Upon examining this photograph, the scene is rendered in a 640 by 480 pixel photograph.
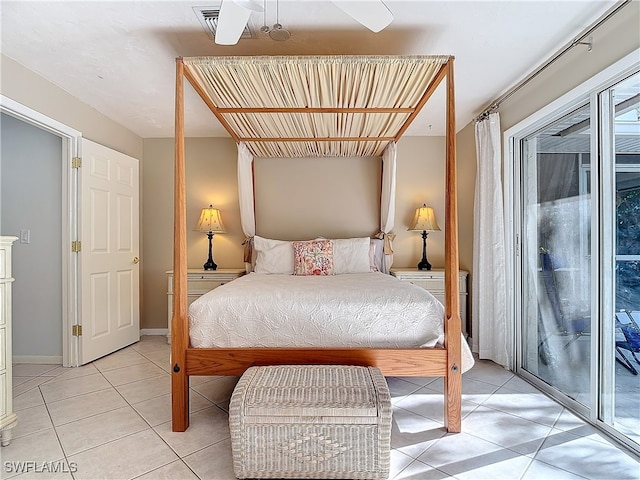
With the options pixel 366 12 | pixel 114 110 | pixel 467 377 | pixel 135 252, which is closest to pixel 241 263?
pixel 135 252

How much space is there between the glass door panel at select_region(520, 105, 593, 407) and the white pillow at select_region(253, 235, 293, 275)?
2184 mm

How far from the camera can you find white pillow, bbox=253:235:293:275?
368 cm

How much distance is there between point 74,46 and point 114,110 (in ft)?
3.88

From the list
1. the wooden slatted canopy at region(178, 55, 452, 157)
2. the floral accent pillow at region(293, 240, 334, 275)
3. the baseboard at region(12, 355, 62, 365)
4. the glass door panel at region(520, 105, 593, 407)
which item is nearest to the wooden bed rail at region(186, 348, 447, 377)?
the glass door panel at region(520, 105, 593, 407)

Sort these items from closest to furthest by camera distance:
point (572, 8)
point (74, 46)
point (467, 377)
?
1. point (572, 8)
2. point (74, 46)
3. point (467, 377)

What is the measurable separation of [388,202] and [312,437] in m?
2.75

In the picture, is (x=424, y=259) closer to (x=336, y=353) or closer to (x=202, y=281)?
(x=336, y=353)

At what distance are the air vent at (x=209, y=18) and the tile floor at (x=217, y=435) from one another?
234 centimetres

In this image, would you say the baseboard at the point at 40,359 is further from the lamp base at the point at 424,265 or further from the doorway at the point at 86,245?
the lamp base at the point at 424,265

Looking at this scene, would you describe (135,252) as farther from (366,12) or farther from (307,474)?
(366,12)

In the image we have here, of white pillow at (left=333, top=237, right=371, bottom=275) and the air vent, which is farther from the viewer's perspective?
white pillow at (left=333, top=237, right=371, bottom=275)

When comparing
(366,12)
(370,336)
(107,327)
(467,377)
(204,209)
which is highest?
(366,12)

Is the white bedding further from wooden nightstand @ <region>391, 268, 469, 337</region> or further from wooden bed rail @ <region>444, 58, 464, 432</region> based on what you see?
wooden nightstand @ <region>391, 268, 469, 337</region>

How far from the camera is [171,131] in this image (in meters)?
4.07
